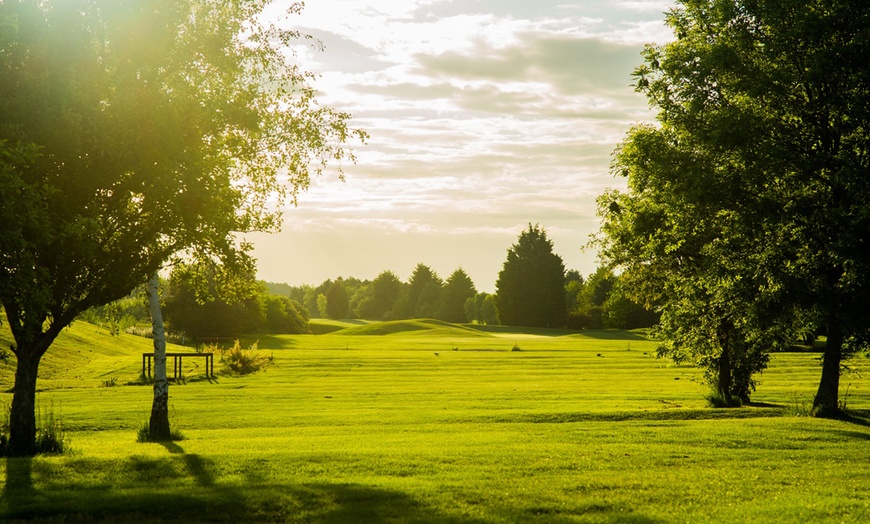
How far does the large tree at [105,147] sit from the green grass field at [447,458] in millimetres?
3755

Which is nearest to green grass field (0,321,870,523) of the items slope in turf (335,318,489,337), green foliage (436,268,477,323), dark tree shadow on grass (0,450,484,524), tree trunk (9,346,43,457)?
dark tree shadow on grass (0,450,484,524)

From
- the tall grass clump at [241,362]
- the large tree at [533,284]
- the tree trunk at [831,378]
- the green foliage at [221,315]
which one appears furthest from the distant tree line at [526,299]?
the tree trunk at [831,378]

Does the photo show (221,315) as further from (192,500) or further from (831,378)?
(192,500)

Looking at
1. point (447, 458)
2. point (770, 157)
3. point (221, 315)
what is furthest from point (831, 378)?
point (221, 315)

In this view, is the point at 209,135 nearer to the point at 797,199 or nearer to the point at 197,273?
the point at 197,273

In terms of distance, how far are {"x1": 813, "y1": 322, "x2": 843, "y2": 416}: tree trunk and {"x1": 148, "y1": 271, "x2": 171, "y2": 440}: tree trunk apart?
69.3ft

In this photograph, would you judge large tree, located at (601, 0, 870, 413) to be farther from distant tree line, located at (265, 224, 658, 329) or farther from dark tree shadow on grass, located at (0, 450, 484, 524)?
distant tree line, located at (265, 224, 658, 329)

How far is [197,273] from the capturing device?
23047 mm

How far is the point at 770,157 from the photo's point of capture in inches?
925

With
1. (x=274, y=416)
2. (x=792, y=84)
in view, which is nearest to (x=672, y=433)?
(x=792, y=84)

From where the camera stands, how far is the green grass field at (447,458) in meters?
12.1

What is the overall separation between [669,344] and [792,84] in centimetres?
1124

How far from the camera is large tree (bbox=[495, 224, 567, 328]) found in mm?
139750

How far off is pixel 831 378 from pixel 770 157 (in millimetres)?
8557
